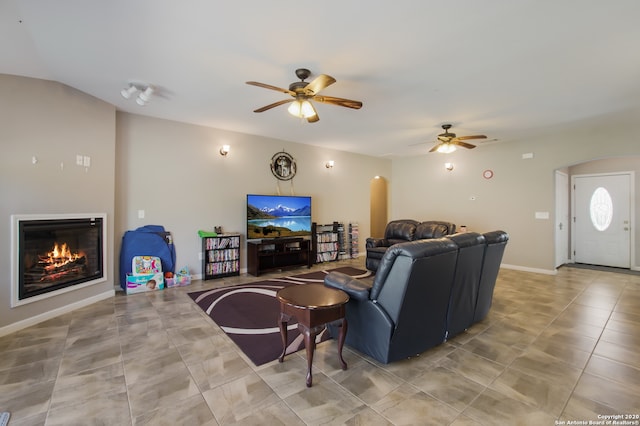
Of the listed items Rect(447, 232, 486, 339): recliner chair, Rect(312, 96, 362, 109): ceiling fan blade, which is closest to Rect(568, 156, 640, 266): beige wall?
Rect(447, 232, 486, 339): recliner chair

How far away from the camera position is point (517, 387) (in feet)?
6.69

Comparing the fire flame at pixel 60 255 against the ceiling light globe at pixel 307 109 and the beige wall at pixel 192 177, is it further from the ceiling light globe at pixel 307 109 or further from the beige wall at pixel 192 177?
the ceiling light globe at pixel 307 109

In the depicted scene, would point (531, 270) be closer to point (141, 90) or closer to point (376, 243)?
point (376, 243)

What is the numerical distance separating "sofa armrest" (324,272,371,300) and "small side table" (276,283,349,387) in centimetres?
7

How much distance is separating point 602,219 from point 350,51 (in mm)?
7135

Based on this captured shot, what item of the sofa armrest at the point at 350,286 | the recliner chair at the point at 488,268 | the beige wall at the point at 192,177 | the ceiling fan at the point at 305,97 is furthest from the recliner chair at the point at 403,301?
the beige wall at the point at 192,177

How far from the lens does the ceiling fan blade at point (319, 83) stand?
2.53 meters

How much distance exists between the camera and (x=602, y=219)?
20.2 feet

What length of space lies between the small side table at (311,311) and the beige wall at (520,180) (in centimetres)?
528

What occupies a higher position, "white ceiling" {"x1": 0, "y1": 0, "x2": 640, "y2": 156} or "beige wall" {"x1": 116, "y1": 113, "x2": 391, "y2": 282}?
"white ceiling" {"x1": 0, "y1": 0, "x2": 640, "y2": 156}

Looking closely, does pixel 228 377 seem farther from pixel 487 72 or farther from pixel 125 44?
pixel 487 72

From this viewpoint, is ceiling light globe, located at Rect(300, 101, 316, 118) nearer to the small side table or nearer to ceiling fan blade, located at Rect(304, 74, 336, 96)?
ceiling fan blade, located at Rect(304, 74, 336, 96)

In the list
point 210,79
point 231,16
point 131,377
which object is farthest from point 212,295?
point 231,16

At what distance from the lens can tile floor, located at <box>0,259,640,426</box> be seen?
177 cm
